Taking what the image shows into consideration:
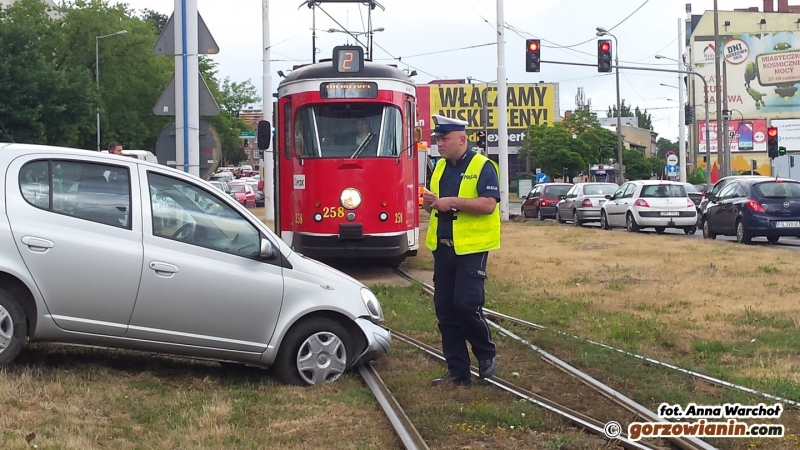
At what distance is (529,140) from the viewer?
3041 inches

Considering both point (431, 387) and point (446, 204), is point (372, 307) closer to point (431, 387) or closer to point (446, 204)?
point (431, 387)

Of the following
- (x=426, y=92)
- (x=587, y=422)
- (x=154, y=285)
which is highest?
(x=426, y=92)

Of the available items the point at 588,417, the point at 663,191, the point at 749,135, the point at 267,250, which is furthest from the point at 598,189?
the point at 749,135

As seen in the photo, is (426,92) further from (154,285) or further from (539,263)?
(154,285)

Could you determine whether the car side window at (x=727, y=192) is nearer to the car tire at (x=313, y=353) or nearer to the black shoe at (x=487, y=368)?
the black shoe at (x=487, y=368)

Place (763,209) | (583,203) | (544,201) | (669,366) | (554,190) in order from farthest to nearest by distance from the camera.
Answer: (554,190) < (544,201) < (583,203) < (763,209) < (669,366)

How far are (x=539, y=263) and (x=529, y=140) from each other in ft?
200

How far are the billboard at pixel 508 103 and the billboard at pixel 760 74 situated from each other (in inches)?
496

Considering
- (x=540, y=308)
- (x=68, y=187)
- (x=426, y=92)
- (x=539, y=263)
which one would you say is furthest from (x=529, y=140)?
(x=68, y=187)

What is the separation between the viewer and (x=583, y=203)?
3148 cm

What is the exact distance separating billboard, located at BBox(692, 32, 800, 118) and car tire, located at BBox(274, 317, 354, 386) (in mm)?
80329

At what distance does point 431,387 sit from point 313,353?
89 centimetres

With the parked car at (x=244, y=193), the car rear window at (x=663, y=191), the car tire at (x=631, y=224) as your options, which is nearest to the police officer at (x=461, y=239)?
the car tire at (x=631, y=224)

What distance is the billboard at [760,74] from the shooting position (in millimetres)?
83000
